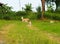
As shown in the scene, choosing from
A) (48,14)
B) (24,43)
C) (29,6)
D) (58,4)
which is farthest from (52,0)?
(24,43)

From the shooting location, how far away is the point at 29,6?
143ft

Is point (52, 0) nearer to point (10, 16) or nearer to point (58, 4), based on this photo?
point (58, 4)

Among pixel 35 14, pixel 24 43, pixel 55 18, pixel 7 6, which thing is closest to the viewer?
pixel 24 43

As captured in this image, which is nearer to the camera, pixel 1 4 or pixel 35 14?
pixel 35 14

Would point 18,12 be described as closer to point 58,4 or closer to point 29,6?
point 29,6

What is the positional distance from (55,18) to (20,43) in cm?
2617

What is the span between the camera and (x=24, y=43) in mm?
11383

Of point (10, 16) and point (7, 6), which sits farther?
point (7, 6)

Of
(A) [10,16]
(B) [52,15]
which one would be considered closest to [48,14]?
(B) [52,15]

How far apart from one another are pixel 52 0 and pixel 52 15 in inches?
Result: 285

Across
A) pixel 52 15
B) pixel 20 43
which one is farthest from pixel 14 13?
pixel 20 43

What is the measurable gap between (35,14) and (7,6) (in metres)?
5.43

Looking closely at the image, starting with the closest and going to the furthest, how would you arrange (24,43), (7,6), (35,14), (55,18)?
(24,43), (55,18), (35,14), (7,6)

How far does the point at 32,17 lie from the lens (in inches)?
1512
